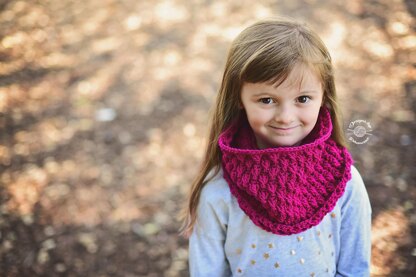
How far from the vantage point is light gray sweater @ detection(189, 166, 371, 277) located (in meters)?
1.63

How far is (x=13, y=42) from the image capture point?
4.70 meters

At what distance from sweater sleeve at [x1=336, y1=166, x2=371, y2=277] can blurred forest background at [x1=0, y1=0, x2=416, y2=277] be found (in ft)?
3.56

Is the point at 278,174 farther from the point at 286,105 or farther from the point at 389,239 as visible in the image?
the point at 389,239

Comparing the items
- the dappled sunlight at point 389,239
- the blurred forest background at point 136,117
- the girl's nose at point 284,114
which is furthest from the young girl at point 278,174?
the blurred forest background at point 136,117

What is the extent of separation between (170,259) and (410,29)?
325 cm

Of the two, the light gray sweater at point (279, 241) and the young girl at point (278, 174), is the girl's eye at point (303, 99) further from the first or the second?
the light gray sweater at point (279, 241)

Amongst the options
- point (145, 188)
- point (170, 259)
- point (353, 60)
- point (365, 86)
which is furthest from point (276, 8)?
point (170, 259)

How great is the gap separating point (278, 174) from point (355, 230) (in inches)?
16.6

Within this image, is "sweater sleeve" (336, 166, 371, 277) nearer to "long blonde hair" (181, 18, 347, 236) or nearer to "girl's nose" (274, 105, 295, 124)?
"long blonde hair" (181, 18, 347, 236)

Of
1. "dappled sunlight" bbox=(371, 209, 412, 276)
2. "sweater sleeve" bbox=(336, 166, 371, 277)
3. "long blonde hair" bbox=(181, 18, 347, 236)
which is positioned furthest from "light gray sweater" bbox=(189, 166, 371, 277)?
"dappled sunlight" bbox=(371, 209, 412, 276)

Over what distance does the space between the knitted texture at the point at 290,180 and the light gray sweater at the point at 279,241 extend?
0.25 ft

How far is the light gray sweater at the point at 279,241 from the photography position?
5.36ft

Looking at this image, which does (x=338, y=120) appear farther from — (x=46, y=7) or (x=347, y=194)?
(x=46, y=7)

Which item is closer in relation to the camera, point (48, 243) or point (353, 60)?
point (48, 243)
